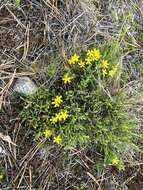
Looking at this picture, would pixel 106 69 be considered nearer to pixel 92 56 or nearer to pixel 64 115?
pixel 92 56

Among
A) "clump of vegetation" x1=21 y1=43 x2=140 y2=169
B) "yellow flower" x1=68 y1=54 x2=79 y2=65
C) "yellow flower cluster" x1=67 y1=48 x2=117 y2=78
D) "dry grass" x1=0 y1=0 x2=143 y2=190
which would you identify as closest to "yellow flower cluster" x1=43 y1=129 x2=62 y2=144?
"clump of vegetation" x1=21 y1=43 x2=140 y2=169

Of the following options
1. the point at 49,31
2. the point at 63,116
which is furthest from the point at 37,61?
the point at 63,116

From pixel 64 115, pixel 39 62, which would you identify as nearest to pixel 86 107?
pixel 64 115

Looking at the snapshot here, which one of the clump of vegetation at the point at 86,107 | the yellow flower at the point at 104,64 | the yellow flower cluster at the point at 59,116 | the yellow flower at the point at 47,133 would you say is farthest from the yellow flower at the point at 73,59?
the yellow flower at the point at 47,133

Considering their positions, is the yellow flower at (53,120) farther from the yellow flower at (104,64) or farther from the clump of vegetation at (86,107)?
the yellow flower at (104,64)

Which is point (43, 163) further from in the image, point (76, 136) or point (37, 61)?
point (37, 61)

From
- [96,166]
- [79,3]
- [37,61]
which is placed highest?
[79,3]
